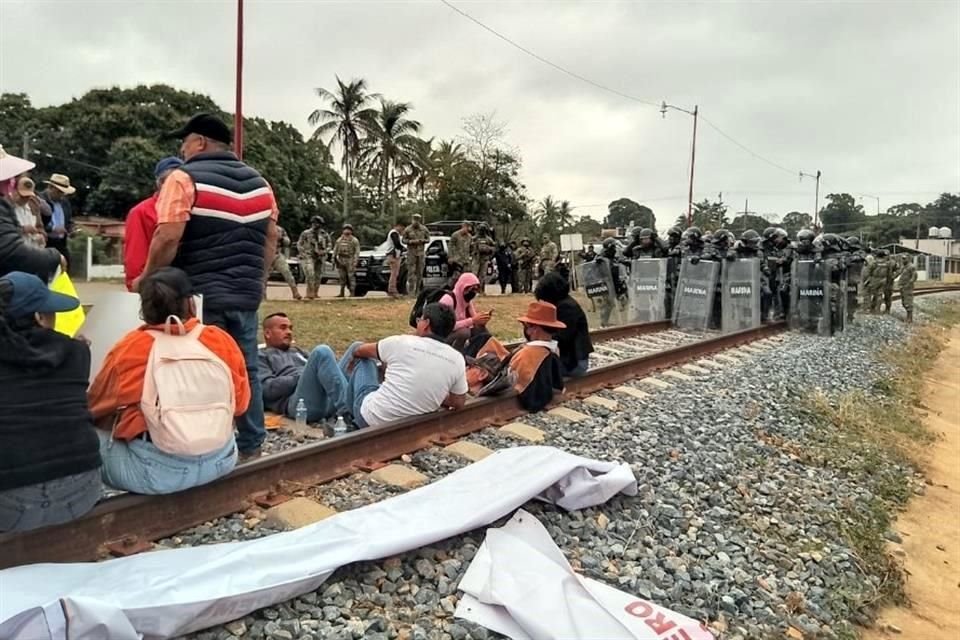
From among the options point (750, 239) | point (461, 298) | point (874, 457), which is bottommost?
point (874, 457)

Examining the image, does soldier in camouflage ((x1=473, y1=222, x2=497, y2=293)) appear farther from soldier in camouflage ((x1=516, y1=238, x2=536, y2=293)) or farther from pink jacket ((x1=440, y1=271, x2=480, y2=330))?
pink jacket ((x1=440, y1=271, x2=480, y2=330))

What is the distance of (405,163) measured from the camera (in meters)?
40.0

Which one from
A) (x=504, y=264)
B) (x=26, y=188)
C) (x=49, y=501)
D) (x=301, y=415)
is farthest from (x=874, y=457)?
(x=504, y=264)

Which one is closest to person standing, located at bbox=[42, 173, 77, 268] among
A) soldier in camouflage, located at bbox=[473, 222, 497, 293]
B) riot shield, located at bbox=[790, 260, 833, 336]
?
soldier in camouflage, located at bbox=[473, 222, 497, 293]

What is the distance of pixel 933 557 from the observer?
192 inches

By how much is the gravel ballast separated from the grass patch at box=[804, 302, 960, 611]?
0.05m

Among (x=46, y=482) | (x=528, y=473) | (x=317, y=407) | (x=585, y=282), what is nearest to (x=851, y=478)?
(x=528, y=473)

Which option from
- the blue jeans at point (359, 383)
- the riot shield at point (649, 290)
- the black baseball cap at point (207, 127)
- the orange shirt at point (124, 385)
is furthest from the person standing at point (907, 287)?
the orange shirt at point (124, 385)

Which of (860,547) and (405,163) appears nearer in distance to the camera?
(860,547)

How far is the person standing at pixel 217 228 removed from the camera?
3.75 m

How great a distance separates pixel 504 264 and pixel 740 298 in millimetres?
9092

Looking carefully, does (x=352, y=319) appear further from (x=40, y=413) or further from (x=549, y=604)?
(x=549, y=604)

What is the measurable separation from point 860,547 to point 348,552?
300 centimetres

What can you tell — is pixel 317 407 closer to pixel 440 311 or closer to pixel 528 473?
pixel 440 311
